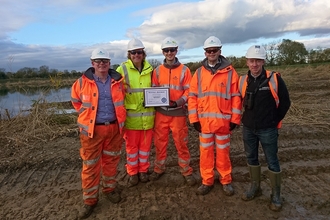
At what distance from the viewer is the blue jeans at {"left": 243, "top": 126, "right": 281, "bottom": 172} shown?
3.91 meters

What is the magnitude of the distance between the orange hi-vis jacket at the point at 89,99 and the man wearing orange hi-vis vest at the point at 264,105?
187 centimetres

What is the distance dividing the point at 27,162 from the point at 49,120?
2.54 metres

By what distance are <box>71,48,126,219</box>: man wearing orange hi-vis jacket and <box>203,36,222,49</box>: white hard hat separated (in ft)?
4.74

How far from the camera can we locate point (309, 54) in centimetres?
3888

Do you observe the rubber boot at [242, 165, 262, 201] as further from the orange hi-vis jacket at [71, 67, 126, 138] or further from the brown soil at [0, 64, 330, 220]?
the orange hi-vis jacket at [71, 67, 126, 138]

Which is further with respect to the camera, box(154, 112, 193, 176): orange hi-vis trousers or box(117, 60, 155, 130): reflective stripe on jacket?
box(154, 112, 193, 176): orange hi-vis trousers

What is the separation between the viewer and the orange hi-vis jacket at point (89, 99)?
3.95m

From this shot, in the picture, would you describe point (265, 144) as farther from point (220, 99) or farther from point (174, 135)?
point (174, 135)

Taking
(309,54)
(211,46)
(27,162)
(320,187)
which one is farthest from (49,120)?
(309,54)

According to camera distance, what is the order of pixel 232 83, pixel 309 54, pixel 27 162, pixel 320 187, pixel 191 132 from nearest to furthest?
pixel 232 83 → pixel 320 187 → pixel 27 162 → pixel 191 132 → pixel 309 54

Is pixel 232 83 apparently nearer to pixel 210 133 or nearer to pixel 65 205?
pixel 210 133

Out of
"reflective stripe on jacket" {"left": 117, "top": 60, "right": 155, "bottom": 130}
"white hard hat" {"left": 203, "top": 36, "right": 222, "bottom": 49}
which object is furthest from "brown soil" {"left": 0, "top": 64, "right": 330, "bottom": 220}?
"white hard hat" {"left": 203, "top": 36, "right": 222, "bottom": 49}

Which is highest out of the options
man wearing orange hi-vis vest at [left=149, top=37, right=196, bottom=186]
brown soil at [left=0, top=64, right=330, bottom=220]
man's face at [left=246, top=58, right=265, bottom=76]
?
man's face at [left=246, top=58, right=265, bottom=76]

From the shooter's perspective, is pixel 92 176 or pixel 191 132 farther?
pixel 191 132
